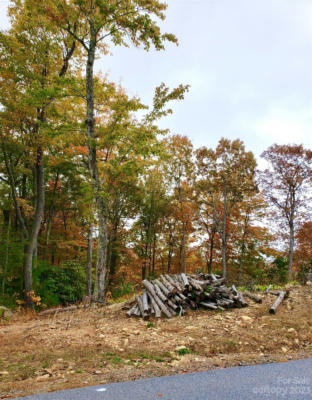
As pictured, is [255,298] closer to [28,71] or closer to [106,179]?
[106,179]

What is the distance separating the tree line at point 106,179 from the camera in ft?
29.5

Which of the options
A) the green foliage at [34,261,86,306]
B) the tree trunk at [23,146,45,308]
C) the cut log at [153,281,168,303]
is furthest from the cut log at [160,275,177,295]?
the green foliage at [34,261,86,306]

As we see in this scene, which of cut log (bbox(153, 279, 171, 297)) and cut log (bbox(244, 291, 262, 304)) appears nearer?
cut log (bbox(153, 279, 171, 297))

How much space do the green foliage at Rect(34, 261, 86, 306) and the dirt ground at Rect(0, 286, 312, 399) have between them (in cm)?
525

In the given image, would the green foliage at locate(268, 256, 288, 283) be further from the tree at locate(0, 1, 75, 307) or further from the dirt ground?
the tree at locate(0, 1, 75, 307)

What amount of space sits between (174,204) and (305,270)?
10839mm

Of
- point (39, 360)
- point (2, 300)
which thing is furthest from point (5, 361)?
point (2, 300)

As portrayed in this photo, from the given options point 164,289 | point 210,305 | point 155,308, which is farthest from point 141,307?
point 210,305

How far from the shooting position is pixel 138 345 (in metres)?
4.96

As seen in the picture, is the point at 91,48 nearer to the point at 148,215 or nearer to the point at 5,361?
the point at 5,361

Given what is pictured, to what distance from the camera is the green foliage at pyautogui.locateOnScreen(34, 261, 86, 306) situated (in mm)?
12734

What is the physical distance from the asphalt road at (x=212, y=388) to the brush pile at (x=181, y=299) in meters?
3.60

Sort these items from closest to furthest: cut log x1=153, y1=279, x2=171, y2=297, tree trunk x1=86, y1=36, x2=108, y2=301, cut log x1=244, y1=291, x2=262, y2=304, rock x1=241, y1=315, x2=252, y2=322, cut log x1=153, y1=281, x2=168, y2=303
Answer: rock x1=241, y1=315, x2=252, y2=322, cut log x1=153, y1=281, x2=168, y2=303, cut log x1=153, y1=279, x2=171, y2=297, cut log x1=244, y1=291, x2=262, y2=304, tree trunk x1=86, y1=36, x2=108, y2=301

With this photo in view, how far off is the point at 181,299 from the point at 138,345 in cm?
265
